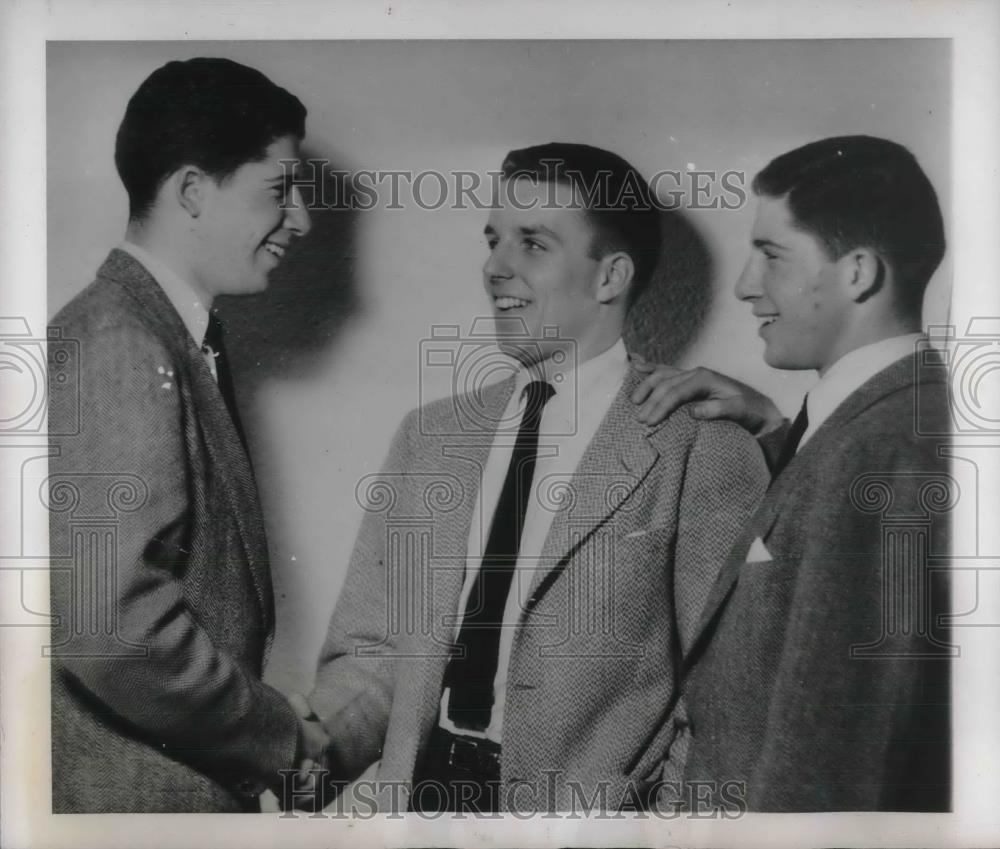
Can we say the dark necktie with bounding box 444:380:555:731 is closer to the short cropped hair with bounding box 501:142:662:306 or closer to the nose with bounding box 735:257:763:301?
the short cropped hair with bounding box 501:142:662:306

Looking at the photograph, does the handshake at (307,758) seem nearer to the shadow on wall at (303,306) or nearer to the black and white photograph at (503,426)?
the black and white photograph at (503,426)

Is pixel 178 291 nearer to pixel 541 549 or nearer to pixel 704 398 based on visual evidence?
pixel 541 549

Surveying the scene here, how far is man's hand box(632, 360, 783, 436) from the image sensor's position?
224cm

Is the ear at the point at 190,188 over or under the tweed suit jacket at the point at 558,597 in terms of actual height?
over

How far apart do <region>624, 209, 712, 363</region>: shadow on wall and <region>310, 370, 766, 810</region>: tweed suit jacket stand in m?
0.08

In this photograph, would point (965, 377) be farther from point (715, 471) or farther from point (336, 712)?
point (336, 712)

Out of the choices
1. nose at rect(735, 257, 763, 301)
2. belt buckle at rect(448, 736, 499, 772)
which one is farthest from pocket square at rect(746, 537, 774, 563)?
belt buckle at rect(448, 736, 499, 772)

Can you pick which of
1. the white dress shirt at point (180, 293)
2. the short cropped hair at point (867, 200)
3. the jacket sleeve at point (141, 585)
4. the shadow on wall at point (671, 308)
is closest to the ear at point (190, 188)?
the white dress shirt at point (180, 293)

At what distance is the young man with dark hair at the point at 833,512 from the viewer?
2221mm

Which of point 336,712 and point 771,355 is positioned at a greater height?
point 771,355

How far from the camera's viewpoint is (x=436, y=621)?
2258mm

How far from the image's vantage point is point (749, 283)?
2.26m

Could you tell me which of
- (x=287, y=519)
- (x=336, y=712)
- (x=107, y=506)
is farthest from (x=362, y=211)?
(x=336, y=712)

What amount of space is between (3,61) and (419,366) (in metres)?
1.08
